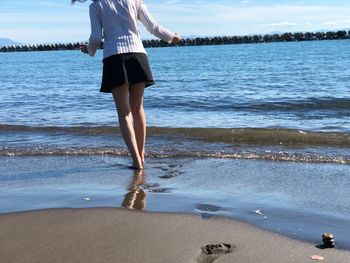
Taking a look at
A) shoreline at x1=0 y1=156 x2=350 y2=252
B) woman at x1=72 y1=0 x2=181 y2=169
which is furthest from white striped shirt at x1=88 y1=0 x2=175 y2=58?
shoreline at x1=0 y1=156 x2=350 y2=252

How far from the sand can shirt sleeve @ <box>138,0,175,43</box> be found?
211 cm

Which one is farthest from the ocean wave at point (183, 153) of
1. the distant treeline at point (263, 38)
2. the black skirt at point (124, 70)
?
the distant treeline at point (263, 38)

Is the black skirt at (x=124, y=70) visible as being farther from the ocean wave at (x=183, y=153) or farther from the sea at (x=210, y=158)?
the ocean wave at (x=183, y=153)

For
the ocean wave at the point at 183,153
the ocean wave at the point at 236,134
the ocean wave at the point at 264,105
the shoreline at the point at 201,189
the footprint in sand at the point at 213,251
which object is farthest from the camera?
the ocean wave at the point at 264,105

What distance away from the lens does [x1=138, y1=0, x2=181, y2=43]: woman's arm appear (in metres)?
4.72

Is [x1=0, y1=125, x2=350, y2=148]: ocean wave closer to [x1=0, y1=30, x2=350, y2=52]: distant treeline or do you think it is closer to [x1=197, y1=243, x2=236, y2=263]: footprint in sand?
[x1=197, y1=243, x2=236, y2=263]: footprint in sand

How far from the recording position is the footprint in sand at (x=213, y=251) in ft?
8.04

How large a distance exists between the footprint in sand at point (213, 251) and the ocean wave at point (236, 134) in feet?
12.2

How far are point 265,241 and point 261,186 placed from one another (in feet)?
4.36

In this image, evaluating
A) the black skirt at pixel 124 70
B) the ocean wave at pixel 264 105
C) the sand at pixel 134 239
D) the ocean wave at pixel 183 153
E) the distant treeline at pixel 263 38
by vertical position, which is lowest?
the ocean wave at pixel 264 105

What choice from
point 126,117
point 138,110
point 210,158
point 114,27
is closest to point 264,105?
point 210,158

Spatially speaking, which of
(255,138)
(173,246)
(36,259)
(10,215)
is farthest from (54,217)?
(255,138)

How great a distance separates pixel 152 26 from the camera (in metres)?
4.75

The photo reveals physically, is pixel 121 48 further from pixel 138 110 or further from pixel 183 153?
pixel 183 153
